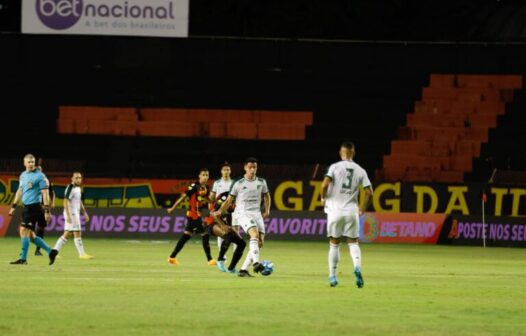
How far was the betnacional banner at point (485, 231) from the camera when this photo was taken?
126 ft

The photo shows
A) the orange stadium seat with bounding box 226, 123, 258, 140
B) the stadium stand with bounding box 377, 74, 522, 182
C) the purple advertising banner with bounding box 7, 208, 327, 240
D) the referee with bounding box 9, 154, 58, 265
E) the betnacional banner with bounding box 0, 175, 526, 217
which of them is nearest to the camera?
the referee with bounding box 9, 154, 58, 265

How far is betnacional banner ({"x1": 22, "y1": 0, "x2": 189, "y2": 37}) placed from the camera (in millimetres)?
42812

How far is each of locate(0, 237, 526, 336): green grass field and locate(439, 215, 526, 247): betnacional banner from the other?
12.3 meters

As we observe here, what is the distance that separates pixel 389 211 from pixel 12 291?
2474 centimetres

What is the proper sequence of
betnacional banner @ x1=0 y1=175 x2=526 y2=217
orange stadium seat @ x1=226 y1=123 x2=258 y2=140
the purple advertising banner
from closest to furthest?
the purple advertising banner, betnacional banner @ x1=0 y1=175 x2=526 y2=217, orange stadium seat @ x1=226 y1=123 x2=258 y2=140

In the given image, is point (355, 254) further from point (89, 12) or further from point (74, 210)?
point (89, 12)

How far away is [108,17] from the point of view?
42.8 metres

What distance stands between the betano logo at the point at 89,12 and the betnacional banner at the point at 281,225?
7.86 metres

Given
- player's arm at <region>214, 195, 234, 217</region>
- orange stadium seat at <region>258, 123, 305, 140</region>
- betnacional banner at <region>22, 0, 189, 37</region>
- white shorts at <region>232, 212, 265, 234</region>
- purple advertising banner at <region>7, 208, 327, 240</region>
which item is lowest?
purple advertising banner at <region>7, 208, 327, 240</region>

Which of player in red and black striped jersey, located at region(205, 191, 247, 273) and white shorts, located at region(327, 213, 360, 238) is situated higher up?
white shorts, located at region(327, 213, 360, 238)

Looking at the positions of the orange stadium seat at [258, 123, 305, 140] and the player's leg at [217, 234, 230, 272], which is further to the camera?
the orange stadium seat at [258, 123, 305, 140]

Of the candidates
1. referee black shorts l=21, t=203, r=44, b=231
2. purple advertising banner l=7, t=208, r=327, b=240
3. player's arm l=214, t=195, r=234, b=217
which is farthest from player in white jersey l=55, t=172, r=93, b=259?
purple advertising banner l=7, t=208, r=327, b=240

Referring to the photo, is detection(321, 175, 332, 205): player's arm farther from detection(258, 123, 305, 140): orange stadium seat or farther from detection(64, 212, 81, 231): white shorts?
detection(258, 123, 305, 140): orange stadium seat

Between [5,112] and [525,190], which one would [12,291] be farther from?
[5,112]
